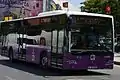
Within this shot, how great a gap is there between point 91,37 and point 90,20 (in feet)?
2.55

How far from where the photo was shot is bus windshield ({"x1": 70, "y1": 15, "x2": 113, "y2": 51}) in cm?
1814

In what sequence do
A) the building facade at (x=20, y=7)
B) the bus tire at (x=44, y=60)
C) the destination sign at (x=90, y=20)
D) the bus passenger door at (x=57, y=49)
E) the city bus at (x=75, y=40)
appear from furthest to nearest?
the building facade at (x=20, y=7), the bus tire at (x=44, y=60), the bus passenger door at (x=57, y=49), the destination sign at (x=90, y=20), the city bus at (x=75, y=40)

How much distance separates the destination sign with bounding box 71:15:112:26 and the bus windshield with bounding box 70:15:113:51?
0.09 metres

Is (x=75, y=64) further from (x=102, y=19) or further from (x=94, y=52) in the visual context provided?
(x=102, y=19)

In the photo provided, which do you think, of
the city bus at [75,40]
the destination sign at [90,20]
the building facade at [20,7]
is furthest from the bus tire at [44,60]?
the building facade at [20,7]

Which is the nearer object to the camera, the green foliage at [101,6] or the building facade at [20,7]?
the green foliage at [101,6]

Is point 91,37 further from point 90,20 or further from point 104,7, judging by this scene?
point 104,7

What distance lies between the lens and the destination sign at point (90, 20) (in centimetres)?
1828

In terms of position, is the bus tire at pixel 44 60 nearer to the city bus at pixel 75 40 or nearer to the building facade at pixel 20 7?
the city bus at pixel 75 40

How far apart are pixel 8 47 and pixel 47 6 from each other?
7187 cm

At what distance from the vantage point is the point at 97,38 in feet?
61.2

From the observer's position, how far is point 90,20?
1867 centimetres

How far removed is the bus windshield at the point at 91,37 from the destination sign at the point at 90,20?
9 cm

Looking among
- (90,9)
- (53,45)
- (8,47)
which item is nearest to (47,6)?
(90,9)
